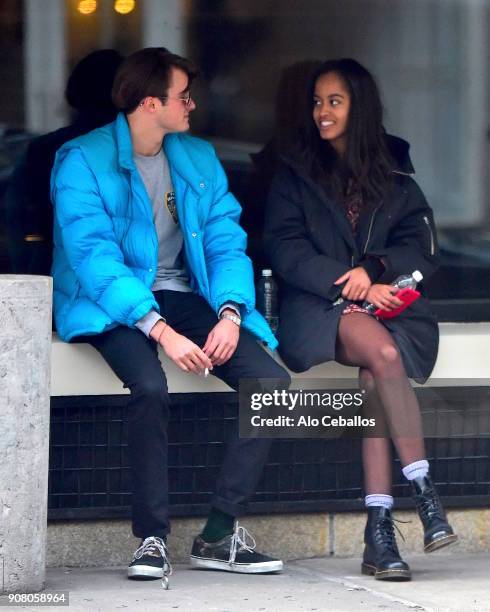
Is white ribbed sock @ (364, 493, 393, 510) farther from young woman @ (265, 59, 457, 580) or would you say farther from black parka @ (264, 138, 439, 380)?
black parka @ (264, 138, 439, 380)

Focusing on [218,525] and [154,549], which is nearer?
[154,549]

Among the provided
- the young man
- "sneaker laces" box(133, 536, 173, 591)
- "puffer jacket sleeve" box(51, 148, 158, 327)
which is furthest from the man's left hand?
"sneaker laces" box(133, 536, 173, 591)

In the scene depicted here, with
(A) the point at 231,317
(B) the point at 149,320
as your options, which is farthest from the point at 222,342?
(B) the point at 149,320

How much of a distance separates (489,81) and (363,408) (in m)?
1.61

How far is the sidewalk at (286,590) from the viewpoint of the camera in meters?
4.87

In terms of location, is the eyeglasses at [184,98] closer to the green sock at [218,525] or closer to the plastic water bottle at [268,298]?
the plastic water bottle at [268,298]

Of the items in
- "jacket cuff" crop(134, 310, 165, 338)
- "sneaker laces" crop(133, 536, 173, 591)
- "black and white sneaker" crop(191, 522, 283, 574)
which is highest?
"jacket cuff" crop(134, 310, 165, 338)

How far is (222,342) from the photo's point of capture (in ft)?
17.1

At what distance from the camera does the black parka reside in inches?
216

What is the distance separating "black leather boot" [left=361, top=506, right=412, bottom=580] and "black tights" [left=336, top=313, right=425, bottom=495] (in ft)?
0.28

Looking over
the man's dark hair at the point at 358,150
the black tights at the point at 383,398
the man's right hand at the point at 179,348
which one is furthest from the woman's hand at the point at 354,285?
the man's right hand at the point at 179,348

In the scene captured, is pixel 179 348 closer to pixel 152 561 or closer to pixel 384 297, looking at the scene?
pixel 152 561

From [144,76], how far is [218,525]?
162 centimetres

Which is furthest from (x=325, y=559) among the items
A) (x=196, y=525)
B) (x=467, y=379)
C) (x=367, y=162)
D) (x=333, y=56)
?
(x=333, y=56)
